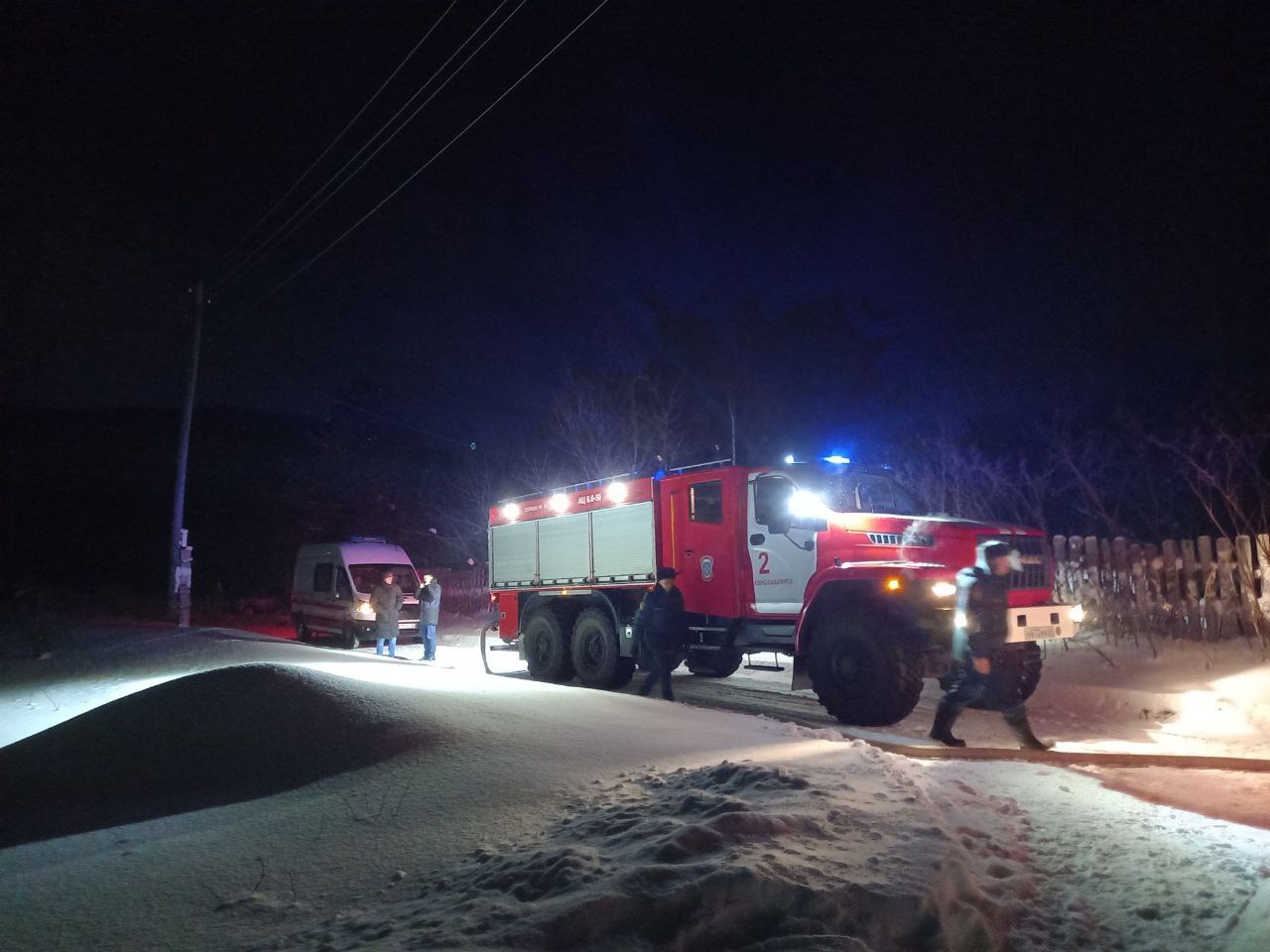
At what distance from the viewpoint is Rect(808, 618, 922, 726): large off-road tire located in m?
8.83

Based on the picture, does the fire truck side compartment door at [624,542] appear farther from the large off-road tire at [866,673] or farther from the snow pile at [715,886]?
the snow pile at [715,886]

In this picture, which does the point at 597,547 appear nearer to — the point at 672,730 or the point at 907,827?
the point at 672,730

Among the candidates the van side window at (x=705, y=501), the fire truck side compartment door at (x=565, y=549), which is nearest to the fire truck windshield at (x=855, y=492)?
the van side window at (x=705, y=501)

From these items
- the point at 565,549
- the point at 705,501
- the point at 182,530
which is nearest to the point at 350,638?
the point at 182,530

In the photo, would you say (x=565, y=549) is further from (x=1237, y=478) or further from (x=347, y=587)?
(x=1237, y=478)

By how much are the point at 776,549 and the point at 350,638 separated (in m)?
14.0

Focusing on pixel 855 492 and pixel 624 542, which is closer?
pixel 855 492

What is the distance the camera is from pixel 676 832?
417 centimetres

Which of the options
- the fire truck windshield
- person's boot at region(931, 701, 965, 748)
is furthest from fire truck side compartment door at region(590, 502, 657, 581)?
person's boot at region(931, 701, 965, 748)

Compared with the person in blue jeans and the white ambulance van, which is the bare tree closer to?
the person in blue jeans

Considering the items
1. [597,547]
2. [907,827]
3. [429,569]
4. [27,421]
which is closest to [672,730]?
[907,827]

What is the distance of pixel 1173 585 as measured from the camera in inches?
486

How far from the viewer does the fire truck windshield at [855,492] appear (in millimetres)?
10383

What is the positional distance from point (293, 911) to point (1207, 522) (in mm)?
20623
